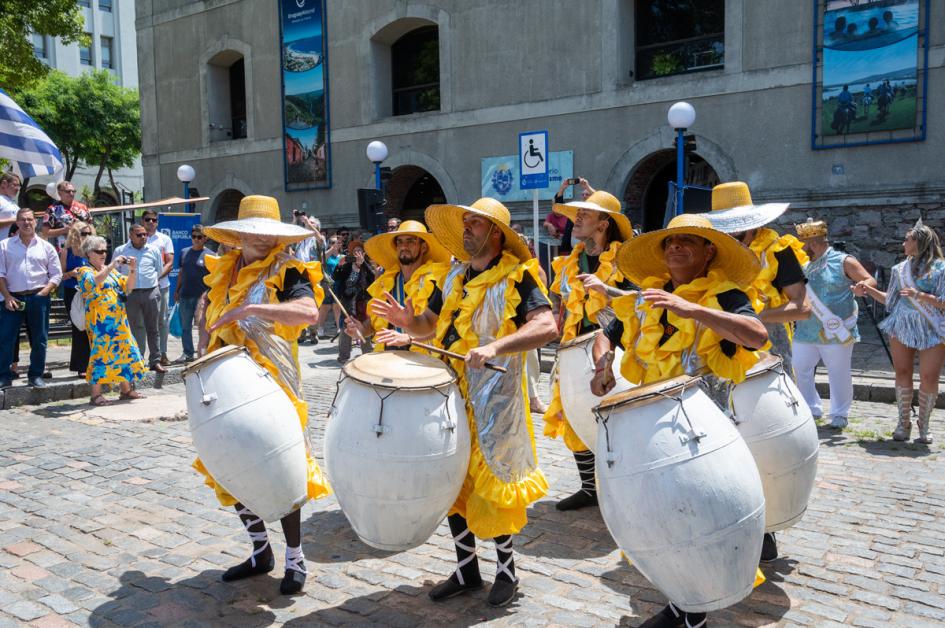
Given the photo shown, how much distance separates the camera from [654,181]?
17391 millimetres

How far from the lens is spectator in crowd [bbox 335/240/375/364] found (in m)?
12.1

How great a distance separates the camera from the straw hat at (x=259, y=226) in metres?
4.32

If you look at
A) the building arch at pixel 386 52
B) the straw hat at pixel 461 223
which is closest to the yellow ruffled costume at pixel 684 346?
the straw hat at pixel 461 223

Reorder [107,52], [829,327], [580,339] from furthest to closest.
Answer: [107,52] < [829,327] < [580,339]

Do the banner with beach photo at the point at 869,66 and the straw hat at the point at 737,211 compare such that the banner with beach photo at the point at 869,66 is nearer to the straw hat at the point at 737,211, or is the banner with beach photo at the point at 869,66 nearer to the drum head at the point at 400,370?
Answer: the straw hat at the point at 737,211

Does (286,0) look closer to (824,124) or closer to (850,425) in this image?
(824,124)

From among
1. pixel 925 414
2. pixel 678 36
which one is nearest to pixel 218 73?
pixel 678 36

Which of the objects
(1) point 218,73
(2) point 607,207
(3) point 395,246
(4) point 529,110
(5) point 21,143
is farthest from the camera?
(1) point 218,73

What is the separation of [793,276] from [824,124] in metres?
10.3

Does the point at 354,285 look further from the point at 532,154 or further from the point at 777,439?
the point at 777,439

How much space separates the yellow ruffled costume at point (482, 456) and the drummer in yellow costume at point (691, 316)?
52 cm

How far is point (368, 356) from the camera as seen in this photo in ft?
12.6

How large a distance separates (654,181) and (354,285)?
306 inches

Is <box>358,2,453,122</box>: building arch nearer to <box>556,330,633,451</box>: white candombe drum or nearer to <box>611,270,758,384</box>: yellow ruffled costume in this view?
<box>556,330,633,451</box>: white candombe drum
